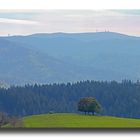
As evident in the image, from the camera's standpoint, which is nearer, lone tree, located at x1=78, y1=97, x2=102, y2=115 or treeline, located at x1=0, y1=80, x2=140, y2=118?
lone tree, located at x1=78, y1=97, x2=102, y2=115

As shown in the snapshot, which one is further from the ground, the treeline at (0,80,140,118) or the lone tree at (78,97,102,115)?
the treeline at (0,80,140,118)

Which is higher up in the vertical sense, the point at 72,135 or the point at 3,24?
the point at 3,24

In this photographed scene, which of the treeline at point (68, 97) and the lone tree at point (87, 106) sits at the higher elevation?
the treeline at point (68, 97)

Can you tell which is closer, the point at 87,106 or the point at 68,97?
the point at 87,106

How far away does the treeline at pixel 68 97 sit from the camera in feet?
188

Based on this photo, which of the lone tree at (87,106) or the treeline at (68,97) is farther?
the treeline at (68,97)

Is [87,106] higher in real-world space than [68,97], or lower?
lower

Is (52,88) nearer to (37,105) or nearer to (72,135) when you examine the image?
(37,105)

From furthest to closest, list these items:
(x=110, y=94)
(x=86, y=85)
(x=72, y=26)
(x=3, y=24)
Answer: (x=86, y=85)
(x=110, y=94)
(x=72, y=26)
(x=3, y=24)

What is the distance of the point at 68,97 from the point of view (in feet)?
220

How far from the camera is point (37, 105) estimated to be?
58406 mm

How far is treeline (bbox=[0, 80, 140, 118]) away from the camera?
57.3 metres
